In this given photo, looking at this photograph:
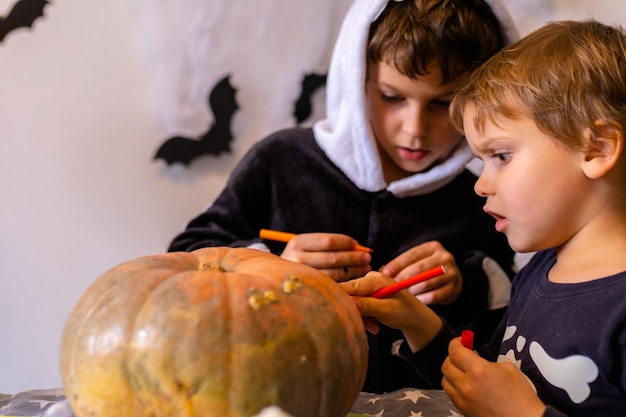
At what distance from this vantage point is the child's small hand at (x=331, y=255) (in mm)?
920

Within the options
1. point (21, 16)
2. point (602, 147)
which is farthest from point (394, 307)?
point (21, 16)

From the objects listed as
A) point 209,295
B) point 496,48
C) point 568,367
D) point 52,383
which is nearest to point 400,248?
point 496,48

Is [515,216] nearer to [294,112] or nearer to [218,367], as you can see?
[218,367]

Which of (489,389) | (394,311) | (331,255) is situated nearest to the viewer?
(489,389)

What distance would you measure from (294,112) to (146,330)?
990mm

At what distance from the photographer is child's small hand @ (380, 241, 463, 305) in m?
0.98

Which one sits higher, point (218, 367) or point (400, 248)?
point (218, 367)

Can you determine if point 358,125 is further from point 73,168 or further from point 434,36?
point 73,168

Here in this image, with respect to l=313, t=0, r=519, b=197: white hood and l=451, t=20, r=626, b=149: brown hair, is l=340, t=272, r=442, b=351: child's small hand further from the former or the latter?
l=313, t=0, r=519, b=197: white hood

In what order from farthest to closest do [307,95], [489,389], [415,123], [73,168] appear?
[307,95], [73,168], [415,123], [489,389]

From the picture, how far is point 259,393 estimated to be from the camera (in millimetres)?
496

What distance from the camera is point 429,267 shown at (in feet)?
3.24

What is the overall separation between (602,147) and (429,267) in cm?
34

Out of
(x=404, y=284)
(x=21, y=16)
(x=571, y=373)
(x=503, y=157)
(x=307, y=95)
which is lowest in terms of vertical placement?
(x=571, y=373)
